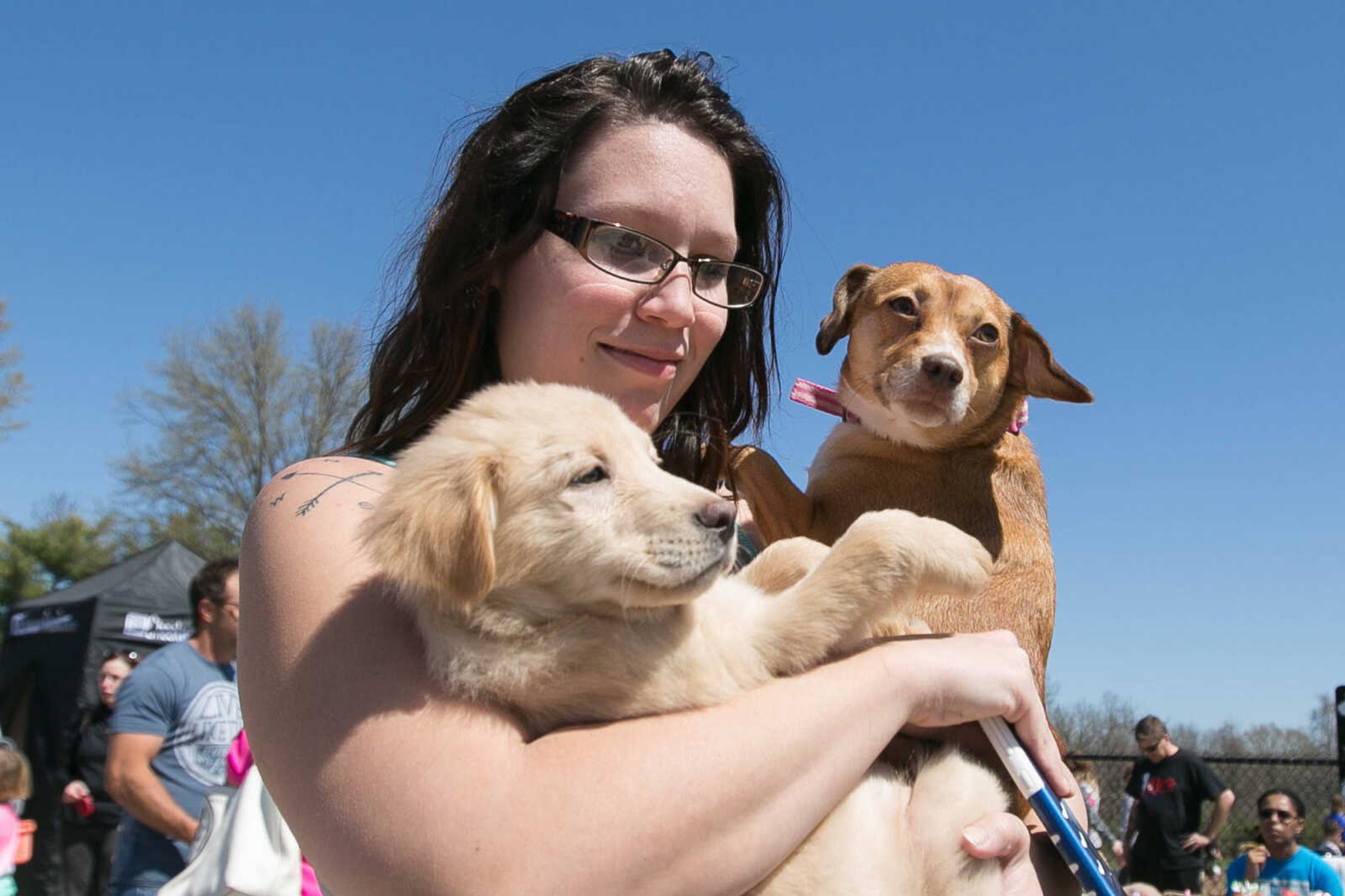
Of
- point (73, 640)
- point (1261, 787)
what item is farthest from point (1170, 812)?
point (73, 640)

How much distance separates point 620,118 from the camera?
7.91ft

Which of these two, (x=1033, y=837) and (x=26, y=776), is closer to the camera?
(x=1033, y=837)

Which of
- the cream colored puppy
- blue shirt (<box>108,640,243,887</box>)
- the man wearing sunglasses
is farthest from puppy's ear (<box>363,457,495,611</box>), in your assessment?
the man wearing sunglasses

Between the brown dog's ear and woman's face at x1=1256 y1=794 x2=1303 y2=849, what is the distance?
21.2 feet

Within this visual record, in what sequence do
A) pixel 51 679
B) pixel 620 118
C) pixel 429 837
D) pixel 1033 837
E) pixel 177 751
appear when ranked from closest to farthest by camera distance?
pixel 429 837
pixel 1033 837
pixel 620 118
pixel 177 751
pixel 51 679

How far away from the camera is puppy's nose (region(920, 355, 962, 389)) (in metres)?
3.24

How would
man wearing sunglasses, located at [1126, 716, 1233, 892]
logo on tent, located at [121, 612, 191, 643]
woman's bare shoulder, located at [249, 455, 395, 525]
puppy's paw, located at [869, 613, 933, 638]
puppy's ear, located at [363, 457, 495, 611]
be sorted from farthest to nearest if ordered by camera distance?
logo on tent, located at [121, 612, 191, 643] → man wearing sunglasses, located at [1126, 716, 1233, 892] → puppy's paw, located at [869, 613, 933, 638] → woman's bare shoulder, located at [249, 455, 395, 525] → puppy's ear, located at [363, 457, 495, 611]

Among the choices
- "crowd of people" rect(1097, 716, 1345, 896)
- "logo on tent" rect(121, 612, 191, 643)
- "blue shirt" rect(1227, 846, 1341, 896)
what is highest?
"blue shirt" rect(1227, 846, 1341, 896)

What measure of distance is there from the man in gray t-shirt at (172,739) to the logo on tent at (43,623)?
6670 millimetres

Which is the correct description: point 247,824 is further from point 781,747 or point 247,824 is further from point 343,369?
point 343,369

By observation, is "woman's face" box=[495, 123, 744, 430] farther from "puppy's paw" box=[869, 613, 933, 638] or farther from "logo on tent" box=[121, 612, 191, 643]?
"logo on tent" box=[121, 612, 191, 643]

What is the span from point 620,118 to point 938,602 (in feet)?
4.96


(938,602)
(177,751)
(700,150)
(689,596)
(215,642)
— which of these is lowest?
(177,751)

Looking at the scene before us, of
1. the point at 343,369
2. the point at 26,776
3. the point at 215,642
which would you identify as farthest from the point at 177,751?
the point at 343,369
